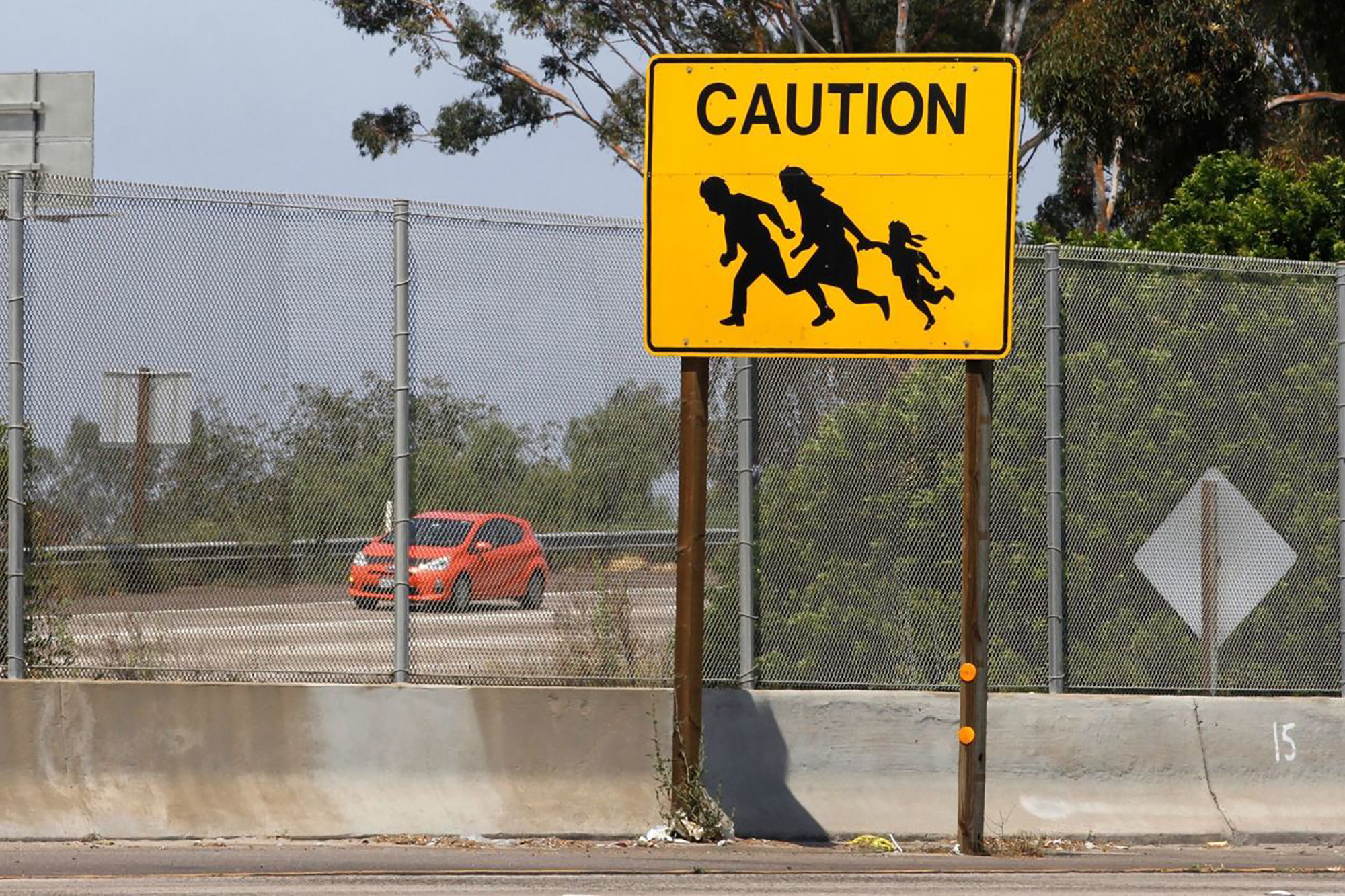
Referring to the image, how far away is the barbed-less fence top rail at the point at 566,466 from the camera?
8844 millimetres

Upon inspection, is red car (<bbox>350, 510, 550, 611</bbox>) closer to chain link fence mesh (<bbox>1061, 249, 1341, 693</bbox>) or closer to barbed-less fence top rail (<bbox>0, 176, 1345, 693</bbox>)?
barbed-less fence top rail (<bbox>0, 176, 1345, 693</bbox>)

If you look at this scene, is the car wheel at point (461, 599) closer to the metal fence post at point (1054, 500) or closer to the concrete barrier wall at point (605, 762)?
the concrete barrier wall at point (605, 762)

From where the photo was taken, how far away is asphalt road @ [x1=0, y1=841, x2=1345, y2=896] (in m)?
7.71

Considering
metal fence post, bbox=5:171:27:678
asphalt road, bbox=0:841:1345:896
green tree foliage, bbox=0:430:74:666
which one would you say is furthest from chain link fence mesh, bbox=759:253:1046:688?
metal fence post, bbox=5:171:27:678

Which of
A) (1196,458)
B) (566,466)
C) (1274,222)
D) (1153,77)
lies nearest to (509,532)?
(566,466)

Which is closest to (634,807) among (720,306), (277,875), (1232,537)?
(277,875)

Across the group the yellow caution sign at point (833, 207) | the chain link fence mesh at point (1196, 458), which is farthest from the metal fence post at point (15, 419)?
the chain link fence mesh at point (1196, 458)

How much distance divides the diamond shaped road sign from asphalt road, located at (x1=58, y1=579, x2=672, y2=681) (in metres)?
3.38

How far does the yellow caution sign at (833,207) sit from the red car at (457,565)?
1268mm

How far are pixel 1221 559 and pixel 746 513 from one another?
2.92 metres

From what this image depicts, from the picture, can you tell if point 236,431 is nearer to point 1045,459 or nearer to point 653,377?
point 653,377

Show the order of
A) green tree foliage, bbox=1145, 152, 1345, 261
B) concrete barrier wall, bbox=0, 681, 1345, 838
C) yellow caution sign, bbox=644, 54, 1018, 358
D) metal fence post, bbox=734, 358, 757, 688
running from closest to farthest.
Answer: concrete barrier wall, bbox=0, 681, 1345, 838, yellow caution sign, bbox=644, 54, 1018, 358, metal fence post, bbox=734, 358, 757, 688, green tree foliage, bbox=1145, 152, 1345, 261

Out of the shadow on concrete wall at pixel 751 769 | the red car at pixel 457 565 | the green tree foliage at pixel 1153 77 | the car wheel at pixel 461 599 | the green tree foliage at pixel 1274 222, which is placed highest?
the green tree foliage at pixel 1153 77

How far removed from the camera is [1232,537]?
1023 centimetres
